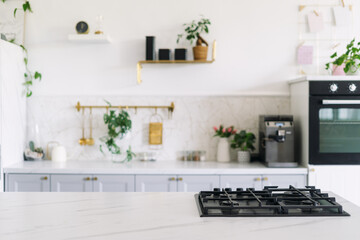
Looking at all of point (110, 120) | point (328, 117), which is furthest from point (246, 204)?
point (110, 120)

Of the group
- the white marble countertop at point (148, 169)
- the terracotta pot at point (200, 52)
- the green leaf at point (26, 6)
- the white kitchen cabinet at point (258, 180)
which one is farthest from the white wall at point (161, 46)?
the white kitchen cabinet at point (258, 180)

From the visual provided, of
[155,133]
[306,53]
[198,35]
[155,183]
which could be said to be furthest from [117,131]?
[306,53]

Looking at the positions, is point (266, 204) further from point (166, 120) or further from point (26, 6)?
point (26, 6)

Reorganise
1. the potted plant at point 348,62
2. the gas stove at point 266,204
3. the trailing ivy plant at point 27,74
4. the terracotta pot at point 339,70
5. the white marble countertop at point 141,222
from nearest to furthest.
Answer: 1. the white marble countertop at point 141,222
2. the gas stove at point 266,204
3. the potted plant at point 348,62
4. the terracotta pot at point 339,70
5. the trailing ivy plant at point 27,74

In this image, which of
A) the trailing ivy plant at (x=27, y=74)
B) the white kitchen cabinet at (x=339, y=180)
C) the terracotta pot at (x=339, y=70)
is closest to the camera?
the white kitchen cabinet at (x=339, y=180)

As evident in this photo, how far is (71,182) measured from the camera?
3469 millimetres

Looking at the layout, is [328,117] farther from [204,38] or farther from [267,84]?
[204,38]

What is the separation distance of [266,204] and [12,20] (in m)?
3.23

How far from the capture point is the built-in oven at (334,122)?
11.3 feet

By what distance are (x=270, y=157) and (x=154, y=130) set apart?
1.13 meters

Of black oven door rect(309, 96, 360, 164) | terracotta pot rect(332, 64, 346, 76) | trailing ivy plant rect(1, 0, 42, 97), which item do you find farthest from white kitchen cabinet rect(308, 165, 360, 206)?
trailing ivy plant rect(1, 0, 42, 97)

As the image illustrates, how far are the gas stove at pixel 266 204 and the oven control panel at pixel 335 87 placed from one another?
159 cm

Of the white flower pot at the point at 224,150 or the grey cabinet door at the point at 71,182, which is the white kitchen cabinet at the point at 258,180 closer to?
the white flower pot at the point at 224,150

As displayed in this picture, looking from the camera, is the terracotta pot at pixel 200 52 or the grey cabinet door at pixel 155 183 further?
the terracotta pot at pixel 200 52
